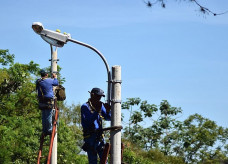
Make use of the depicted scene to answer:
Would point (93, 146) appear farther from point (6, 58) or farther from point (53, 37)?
point (6, 58)

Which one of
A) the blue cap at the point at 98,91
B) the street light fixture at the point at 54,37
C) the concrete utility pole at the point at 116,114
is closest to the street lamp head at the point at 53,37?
the street light fixture at the point at 54,37

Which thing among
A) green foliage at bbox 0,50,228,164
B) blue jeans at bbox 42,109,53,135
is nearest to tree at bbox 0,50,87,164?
green foliage at bbox 0,50,228,164

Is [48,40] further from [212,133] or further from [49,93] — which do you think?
[212,133]

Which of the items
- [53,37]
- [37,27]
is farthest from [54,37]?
[37,27]

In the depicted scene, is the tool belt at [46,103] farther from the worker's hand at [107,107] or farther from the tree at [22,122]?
the tree at [22,122]

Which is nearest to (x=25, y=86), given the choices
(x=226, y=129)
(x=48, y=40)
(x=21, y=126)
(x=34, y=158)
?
(x=21, y=126)

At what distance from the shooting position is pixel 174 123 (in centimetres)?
5056

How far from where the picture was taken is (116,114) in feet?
26.0

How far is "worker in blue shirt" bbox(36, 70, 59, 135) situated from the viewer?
12.1 meters

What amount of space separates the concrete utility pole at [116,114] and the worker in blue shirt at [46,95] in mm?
4257

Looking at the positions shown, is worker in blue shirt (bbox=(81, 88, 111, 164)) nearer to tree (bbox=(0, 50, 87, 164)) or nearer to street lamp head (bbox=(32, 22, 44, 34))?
street lamp head (bbox=(32, 22, 44, 34))

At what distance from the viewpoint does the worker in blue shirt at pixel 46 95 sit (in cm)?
1206

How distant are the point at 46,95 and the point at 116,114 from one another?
461 centimetres

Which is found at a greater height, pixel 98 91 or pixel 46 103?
pixel 46 103
